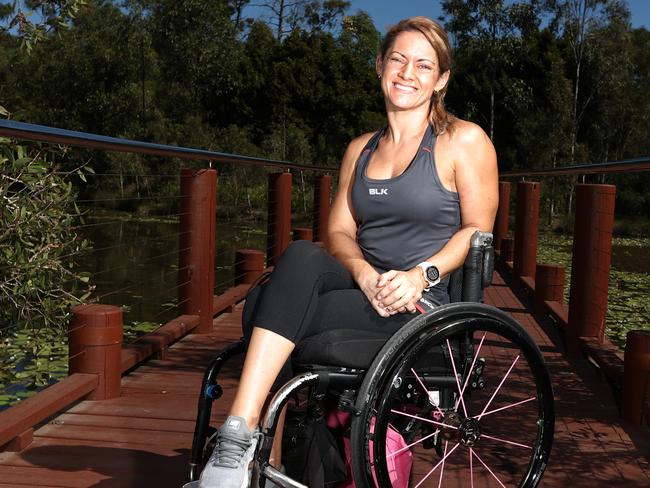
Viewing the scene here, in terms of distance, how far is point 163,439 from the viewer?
8.23ft

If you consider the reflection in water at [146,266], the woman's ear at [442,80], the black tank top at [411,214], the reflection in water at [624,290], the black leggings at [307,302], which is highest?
the woman's ear at [442,80]

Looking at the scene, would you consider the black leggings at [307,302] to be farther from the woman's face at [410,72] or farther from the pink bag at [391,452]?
the woman's face at [410,72]

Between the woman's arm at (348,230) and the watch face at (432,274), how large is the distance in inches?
4.3

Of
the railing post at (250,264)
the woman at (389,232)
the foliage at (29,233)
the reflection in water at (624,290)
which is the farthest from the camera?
the reflection in water at (624,290)

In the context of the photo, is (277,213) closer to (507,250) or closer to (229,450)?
(507,250)

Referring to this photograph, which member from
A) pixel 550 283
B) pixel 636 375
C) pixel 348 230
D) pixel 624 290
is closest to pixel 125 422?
pixel 348 230

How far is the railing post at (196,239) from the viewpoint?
3.86 m

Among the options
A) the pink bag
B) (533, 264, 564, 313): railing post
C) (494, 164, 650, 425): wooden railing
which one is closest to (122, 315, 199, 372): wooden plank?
the pink bag

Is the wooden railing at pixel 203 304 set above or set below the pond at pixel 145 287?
above

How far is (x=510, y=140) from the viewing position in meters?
28.2

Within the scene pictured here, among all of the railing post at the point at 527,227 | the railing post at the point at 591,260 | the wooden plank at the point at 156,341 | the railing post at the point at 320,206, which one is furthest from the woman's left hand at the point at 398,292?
the railing post at the point at 320,206

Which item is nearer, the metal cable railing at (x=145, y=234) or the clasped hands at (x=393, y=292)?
the clasped hands at (x=393, y=292)

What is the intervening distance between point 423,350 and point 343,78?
3206 centimetres

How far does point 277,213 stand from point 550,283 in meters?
1.82
